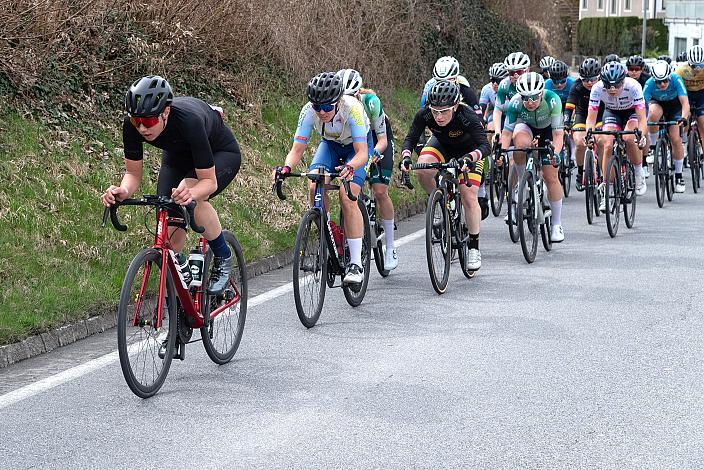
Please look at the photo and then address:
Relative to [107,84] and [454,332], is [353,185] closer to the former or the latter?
[454,332]

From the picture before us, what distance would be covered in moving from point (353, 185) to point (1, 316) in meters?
2.76

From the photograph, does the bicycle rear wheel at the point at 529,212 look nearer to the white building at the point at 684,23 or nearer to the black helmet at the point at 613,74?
the black helmet at the point at 613,74

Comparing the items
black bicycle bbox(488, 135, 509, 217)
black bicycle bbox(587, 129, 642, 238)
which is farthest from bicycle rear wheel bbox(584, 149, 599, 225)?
black bicycle bbox(488, 135, 509, 217)

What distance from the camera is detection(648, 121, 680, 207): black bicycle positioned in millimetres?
16688

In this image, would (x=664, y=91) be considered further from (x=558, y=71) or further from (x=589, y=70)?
(x=589, y=70)

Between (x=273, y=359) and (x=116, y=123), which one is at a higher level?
(x=116, y=123)

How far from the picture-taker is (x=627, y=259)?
474 inches

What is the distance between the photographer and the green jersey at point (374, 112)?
10703 mm

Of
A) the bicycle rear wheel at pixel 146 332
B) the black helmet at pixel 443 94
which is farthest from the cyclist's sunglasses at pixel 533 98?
the bicycle rear wheel at pixel 146 332

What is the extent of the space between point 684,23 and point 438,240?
263ft

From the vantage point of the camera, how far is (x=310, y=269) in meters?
8.81

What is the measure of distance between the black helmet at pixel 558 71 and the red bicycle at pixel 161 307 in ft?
34.4

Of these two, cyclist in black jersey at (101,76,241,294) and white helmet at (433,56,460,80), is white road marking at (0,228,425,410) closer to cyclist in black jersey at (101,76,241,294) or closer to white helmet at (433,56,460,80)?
cyclist in black jersey at (101,76,241,294)

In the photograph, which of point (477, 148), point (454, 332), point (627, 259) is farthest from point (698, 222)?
point (454, 332)
